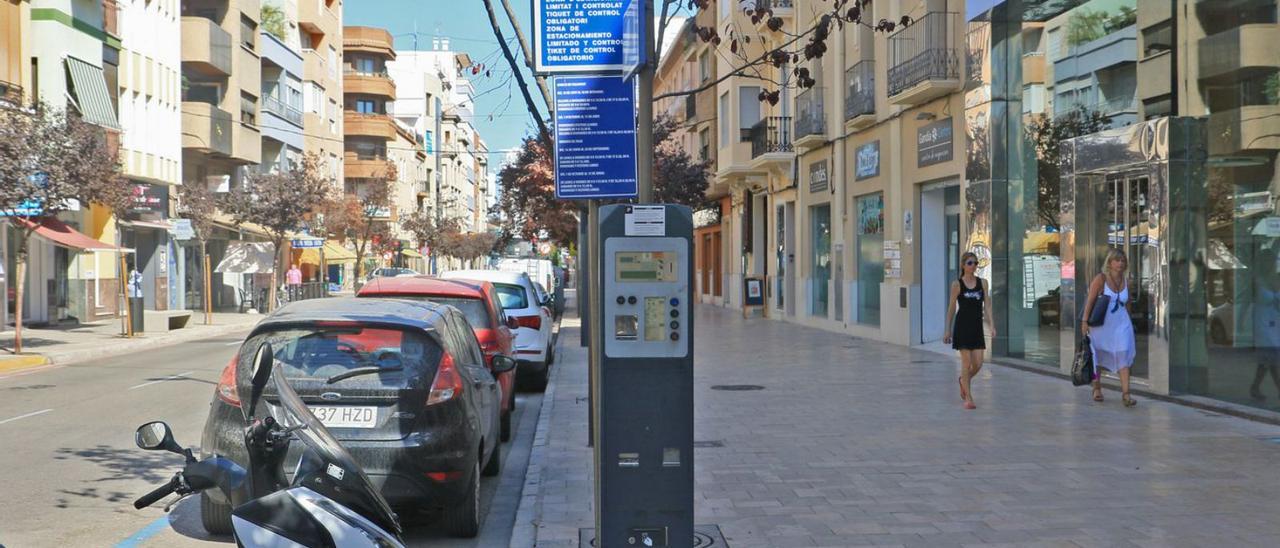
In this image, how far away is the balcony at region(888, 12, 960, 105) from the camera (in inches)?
730

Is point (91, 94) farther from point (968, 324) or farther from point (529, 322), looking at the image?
point (968, 324)

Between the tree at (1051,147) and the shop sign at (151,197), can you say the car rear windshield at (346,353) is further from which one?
the shop sign at (151,197)

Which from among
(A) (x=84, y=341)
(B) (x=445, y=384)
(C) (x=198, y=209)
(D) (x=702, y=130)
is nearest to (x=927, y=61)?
(B) (x=445, y=384)

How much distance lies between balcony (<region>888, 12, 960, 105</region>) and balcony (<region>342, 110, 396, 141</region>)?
5429cm

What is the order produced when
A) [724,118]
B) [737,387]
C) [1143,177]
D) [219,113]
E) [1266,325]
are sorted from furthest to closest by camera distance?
[219,113], [724,118], [737,387], [1143,177], [1266,325]

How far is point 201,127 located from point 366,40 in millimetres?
36540

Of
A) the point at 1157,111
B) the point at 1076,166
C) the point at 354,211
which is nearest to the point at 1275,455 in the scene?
the point at 1157,111

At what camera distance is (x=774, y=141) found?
31359 millimetres

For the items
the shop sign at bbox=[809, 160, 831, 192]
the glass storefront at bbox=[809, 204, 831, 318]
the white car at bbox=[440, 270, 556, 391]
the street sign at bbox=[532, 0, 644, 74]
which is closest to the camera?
the street sign at bbox=[532, 0, 644, 74]

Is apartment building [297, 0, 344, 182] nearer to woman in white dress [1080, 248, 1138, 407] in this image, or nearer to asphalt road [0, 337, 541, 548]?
asphalt road [0, 337, 541, 548]

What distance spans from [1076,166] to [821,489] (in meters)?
8.34

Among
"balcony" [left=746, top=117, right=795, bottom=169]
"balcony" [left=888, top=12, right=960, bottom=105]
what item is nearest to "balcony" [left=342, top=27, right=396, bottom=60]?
"balcony" [left=746, top=117, right=795, bottom=169]

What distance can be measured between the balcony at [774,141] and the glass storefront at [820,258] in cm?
221

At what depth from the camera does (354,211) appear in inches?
2089
